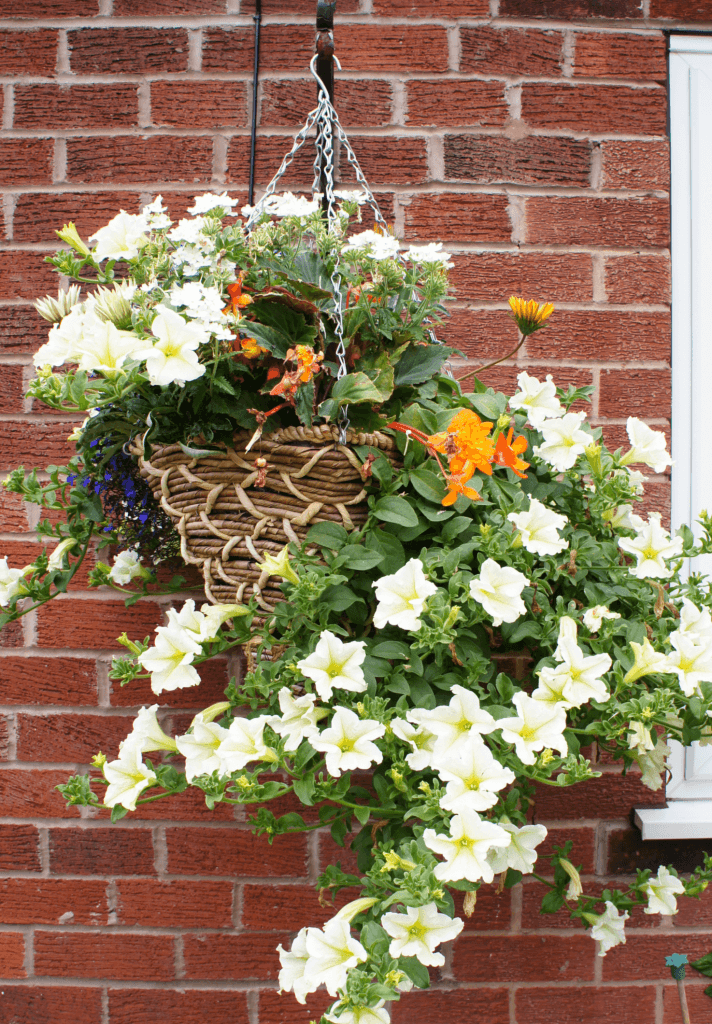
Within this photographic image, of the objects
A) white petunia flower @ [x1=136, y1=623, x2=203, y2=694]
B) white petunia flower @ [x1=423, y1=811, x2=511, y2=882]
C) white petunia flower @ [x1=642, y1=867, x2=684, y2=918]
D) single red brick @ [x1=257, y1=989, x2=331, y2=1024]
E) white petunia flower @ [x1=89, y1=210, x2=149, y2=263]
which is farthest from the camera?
single red brick @ [x1=257, y1=989, x2=331, y2=1024]

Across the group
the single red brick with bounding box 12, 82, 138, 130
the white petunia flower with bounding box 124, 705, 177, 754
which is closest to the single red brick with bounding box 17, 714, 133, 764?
the white petunia flower with bounding box 124, 705, 177, 754

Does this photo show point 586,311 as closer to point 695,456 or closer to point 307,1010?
point 695,456

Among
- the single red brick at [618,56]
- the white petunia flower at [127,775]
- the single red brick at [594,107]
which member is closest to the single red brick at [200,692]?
the white petunia flower at [127,775]

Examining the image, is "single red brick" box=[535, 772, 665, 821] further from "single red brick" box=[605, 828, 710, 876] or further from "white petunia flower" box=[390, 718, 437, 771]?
"white petunia flower" box=[390, 718, 437, 771]

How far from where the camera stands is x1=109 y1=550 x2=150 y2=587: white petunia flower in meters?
1.09

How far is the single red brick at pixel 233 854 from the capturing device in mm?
1287

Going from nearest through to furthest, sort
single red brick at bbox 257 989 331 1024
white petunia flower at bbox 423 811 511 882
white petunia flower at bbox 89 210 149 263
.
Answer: white petunia flower at bbox 423 811 511 882 < white petunia flower at bbox 89 210 149 263 < single red brick at bbox 257 989 331 1024

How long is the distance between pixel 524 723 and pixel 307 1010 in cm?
A: 90

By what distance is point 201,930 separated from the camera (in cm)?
129

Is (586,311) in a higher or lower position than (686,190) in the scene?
lower

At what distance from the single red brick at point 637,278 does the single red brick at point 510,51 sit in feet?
1.29

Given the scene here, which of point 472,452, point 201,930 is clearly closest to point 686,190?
point 472,452

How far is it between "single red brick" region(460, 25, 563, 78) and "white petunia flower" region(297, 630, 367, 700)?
118cm

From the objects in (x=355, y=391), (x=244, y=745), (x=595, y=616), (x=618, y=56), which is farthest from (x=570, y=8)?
(x=244, y=745)
